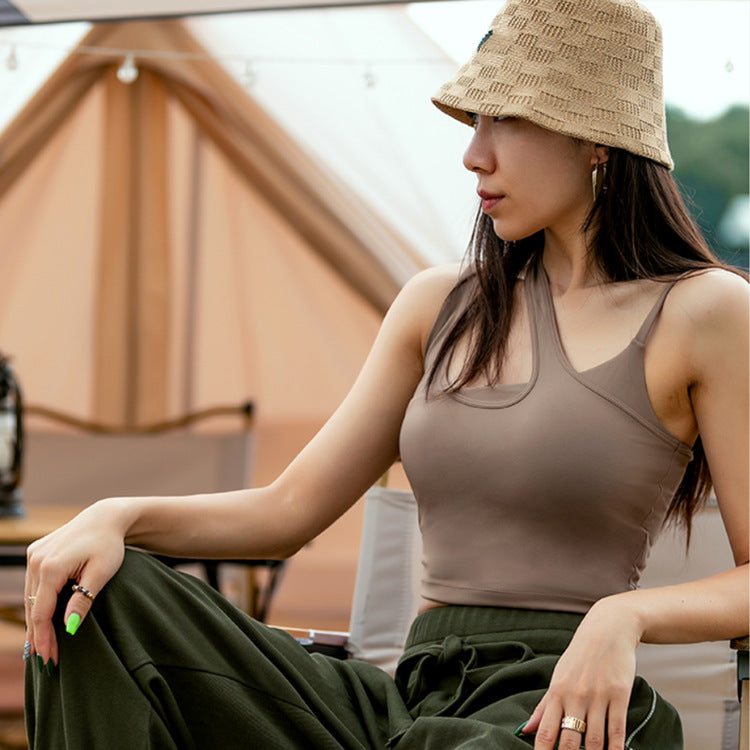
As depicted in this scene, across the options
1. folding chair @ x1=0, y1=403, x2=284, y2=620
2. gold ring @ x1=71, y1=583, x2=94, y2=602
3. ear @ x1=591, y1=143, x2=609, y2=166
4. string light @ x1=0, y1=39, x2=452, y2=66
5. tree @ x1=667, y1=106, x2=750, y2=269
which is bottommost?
folding chair @ x1=0, y1=403, x2=284, y2=620

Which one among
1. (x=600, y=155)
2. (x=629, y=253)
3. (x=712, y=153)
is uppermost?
(x=712, y=153)

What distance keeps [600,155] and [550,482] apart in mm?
388

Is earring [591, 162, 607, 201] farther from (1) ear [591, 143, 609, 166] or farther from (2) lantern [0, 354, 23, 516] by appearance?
(2) lantern [0, 354, 23, 516]

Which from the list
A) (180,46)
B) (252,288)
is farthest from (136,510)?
(252,288)

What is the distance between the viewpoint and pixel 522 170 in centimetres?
130

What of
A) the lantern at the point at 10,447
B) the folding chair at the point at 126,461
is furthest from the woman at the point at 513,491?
the folding chair at the point at 126,461

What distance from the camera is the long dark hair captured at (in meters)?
1.34

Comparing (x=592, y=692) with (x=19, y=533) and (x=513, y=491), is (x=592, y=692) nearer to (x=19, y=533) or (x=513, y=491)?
(x=513, y=491)

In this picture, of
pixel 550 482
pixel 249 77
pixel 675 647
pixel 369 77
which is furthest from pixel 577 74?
pixel 249 77

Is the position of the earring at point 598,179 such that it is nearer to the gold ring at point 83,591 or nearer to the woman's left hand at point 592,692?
the woman's left hand at point 592,692

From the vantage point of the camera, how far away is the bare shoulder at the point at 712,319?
1252mm

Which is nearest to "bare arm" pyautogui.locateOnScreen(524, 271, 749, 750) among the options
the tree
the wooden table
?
the wooden table

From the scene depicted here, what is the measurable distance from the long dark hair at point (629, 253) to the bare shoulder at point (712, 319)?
5 centimetres

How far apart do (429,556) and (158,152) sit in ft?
9.12
